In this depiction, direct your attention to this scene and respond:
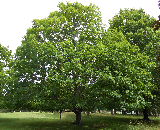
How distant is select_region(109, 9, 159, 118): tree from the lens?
26484 mm

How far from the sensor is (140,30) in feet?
90.3

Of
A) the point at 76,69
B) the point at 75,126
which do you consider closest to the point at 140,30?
the point at 76,69

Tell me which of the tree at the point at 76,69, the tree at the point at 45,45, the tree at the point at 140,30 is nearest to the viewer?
the tree at the point at 76,69

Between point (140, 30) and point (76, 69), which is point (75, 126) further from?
point (140, 30)

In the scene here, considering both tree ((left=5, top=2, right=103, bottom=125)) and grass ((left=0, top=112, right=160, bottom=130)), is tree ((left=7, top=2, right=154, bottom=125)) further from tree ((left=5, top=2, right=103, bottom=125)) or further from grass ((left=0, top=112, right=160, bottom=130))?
grass ((left=0, top=112, right=160, bottom=130))

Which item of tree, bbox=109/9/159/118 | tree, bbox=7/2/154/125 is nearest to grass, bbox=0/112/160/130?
tree, bbox=7/2/154/125

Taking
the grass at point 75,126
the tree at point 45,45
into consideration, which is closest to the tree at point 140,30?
the tree at point 45,45

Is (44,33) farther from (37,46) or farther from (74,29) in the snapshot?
(74,29)

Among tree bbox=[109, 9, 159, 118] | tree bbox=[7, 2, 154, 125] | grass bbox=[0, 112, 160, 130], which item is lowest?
grass bbox=[0, 112, 160, 130]

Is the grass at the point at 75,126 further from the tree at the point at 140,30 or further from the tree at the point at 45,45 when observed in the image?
the tree at the point at 140,30

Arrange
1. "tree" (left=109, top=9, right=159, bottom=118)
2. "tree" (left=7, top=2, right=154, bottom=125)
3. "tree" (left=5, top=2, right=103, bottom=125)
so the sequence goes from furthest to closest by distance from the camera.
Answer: "tree" (left=109, top=9, right=159, bottom=118)
"tree" (left=5, top=2, right=103, bottom=125)
"tree" (left=7, top=2, right=154, bottom=125)

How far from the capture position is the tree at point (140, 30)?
26.5 metres

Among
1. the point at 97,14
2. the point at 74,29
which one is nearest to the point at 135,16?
the point at 97,14

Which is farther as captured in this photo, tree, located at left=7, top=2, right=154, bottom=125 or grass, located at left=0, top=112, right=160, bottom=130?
grass, located at left=0, top=112, right=160, bottom=130
